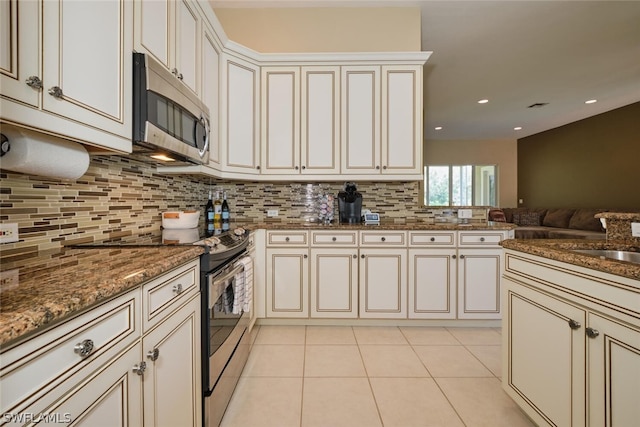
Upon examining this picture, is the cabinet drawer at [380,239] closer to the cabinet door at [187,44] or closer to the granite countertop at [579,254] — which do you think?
the granite countertop at [579,254]

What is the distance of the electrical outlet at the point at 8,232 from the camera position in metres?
1.04

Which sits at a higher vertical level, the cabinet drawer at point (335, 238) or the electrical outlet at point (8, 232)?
the electrical outlet at point (8, 232)

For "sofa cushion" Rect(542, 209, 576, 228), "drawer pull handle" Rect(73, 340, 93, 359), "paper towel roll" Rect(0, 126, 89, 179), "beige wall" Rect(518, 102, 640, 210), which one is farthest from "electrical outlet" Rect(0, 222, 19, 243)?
"sofa cushion" Rect(542, 209, 576, 228)

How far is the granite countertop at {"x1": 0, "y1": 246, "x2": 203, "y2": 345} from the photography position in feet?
1.71

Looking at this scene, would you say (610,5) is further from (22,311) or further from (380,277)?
(22,311)

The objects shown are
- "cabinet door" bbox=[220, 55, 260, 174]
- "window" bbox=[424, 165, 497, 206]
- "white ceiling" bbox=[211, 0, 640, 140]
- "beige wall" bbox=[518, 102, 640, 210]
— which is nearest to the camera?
"cabinet door" bbox=[220, 55, 260, 174]

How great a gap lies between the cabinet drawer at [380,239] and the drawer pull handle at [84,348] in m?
2.11

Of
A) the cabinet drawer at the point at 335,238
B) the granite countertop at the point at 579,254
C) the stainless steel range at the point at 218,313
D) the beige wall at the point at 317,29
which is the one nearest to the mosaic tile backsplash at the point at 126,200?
the stainless steel range at the point at 218,313

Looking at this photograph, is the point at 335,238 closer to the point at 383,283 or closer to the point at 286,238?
the point at 286,238

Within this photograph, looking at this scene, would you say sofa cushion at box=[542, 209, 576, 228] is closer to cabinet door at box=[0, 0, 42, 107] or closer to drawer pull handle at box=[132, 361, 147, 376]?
drawer pull handle at box=[132, 361, 147, 376]

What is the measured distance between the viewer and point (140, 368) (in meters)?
0.85

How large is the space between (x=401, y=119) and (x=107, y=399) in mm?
2736

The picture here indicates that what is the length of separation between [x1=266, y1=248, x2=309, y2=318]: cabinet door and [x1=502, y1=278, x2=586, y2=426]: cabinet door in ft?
5.01

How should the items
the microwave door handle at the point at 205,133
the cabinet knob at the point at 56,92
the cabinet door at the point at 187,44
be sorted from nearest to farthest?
the cabinet knob at the point at 56,92 → the cabinet door at the point at 187,44 → the microwave door handle at the point at 205,133
